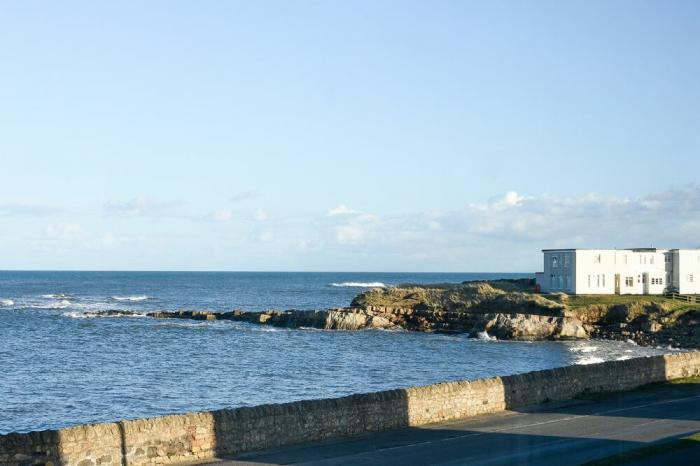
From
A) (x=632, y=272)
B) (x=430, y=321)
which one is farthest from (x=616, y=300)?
(x=430, y=321)

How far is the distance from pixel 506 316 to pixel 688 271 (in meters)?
23.8

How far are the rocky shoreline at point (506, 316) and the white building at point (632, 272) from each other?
165 inches

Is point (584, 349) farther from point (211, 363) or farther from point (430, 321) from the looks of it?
point (211, 363)

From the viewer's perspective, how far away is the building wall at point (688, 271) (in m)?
91.9

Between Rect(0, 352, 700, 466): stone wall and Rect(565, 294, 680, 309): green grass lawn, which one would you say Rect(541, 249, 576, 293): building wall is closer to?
Rect(565, 294, 680, 309): green grass lawn

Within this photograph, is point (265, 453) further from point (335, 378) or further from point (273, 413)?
point (335, 378)

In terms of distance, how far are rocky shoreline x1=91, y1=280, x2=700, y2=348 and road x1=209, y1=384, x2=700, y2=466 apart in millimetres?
41353

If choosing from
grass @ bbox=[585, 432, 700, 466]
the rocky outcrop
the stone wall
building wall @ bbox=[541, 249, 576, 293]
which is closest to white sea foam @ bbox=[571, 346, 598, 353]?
the rocky outcrop

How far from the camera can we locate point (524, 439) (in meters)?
26.2

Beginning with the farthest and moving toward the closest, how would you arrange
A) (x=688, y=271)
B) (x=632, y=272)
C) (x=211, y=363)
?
1. (x=688, y=271)
2. (x=632, y=272)
3. (x=211, y=363)

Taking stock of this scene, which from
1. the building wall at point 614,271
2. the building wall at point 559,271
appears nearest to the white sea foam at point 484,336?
the building wall at point 614,271

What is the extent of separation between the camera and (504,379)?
30.6 metres

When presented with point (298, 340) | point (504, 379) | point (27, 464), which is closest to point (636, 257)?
point (298, 340)

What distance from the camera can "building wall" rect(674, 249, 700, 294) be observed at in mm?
91938
